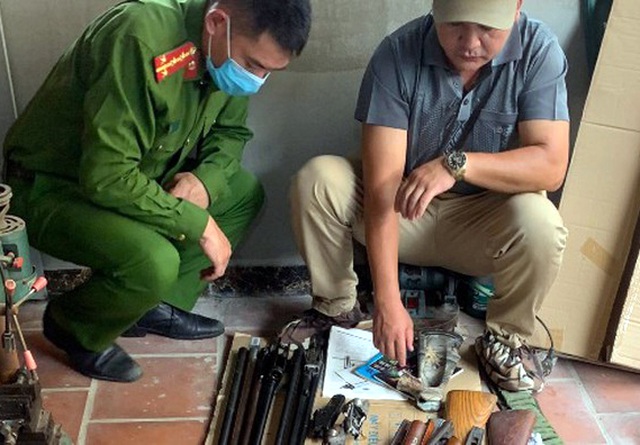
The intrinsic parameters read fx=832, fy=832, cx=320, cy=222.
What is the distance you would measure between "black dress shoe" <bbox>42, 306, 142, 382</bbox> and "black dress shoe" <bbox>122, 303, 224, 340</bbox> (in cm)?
15

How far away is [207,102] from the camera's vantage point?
80.7 inches

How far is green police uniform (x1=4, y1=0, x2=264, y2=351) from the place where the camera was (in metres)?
1.83

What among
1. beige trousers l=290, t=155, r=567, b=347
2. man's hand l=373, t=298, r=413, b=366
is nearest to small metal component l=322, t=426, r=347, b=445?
man's hand l=373, t=298, r=413, b=366

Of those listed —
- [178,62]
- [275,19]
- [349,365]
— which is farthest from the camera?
[349,365]

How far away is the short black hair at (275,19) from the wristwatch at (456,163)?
452 mm

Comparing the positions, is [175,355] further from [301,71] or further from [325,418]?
[301,71]

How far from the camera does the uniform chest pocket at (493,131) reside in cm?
210

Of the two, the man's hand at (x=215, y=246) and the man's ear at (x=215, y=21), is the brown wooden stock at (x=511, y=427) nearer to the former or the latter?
the man's hand at (x=215, y=246)

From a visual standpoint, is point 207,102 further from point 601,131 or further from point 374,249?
point 601,131

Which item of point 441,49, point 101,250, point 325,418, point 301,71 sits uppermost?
point 441,49

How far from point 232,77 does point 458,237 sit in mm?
763

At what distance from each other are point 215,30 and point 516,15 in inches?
27.4

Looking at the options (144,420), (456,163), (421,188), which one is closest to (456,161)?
(456,163)

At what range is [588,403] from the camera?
2.19m
